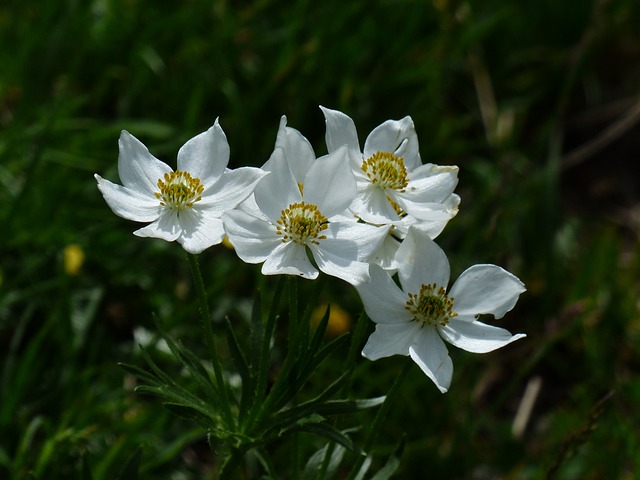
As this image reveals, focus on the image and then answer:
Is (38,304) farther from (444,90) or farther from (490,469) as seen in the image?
Answer: (444,90)

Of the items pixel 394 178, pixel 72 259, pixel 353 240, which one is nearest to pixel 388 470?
pixel 353 240

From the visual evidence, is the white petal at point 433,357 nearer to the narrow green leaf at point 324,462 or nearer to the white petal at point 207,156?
the narrow green leaf at point 324,462

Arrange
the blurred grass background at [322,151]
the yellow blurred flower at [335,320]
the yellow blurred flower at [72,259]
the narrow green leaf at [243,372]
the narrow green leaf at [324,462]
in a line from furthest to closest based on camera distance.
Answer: the yellow blurred flower at [335,320]
the yellow blurred flower at [72,259]
the blurred grass background at [322,151]
the narrow green leaf at [324,462]
the narrow green leaf at [243,372]

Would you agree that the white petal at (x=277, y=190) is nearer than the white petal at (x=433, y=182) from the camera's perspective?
Yes

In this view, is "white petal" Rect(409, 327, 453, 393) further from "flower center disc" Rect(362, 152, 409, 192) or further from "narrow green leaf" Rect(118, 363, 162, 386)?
"narrow green leaf" Rect(118, 363, 162, 386)

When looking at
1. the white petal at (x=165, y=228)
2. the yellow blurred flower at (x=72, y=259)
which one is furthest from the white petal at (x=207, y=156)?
the yellow blurred flower at (x=72, y=259)

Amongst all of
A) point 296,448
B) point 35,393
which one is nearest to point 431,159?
point 35,393

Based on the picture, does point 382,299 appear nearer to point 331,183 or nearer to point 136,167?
point 331,183

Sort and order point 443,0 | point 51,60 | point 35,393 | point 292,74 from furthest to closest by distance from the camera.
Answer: point 443,0 < point 292,74 < point 51,60 < point 35,393

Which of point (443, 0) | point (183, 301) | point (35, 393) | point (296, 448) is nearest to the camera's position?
point (296, 448)
